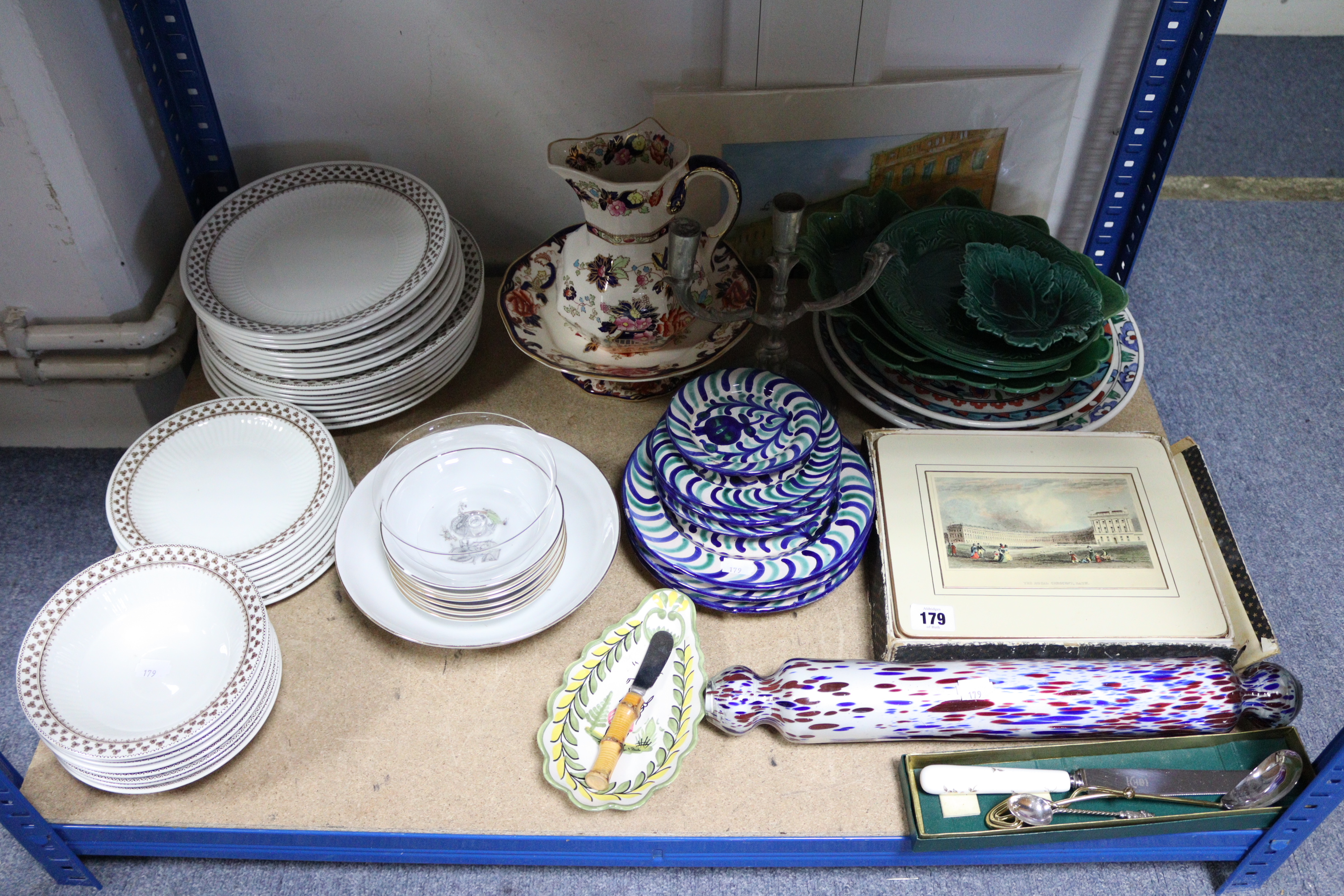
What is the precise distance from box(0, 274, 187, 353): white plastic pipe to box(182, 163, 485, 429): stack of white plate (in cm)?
4

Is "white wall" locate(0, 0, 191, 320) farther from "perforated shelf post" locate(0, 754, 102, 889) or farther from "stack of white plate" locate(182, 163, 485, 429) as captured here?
"perforated shelf post" locate(0, 754, 102, 889)

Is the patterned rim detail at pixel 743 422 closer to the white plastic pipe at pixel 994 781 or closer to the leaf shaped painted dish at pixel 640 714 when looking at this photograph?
the leaf shaped painted dish at pixel 640 714

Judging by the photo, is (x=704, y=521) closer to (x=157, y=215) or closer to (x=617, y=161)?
(x=617, y=161)

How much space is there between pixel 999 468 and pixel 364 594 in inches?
24.0

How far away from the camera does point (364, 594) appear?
0.90m

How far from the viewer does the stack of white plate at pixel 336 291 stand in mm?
1000

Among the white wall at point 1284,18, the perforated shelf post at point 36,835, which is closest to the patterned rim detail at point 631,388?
the perforated shelf post at point 36,835

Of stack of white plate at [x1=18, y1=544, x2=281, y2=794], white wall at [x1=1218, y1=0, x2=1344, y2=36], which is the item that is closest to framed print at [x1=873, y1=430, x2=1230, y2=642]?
stack of white plate at [x1=18, y1=544, x2=281, y2=794]

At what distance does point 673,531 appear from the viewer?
3.06 feet

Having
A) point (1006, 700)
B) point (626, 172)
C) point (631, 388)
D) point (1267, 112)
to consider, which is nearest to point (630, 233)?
point (626, 172)

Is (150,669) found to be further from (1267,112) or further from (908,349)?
(1267,112)

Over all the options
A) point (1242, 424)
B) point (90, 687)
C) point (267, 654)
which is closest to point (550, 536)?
point (267, 654)

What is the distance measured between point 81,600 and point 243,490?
17 cm

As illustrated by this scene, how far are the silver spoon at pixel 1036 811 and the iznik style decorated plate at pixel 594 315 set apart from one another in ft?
1.59
